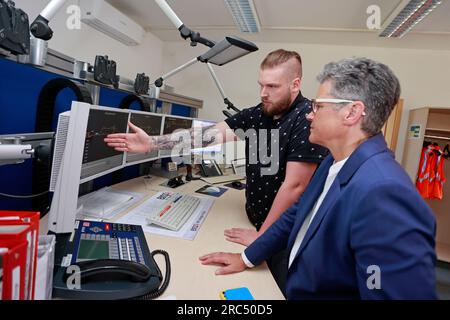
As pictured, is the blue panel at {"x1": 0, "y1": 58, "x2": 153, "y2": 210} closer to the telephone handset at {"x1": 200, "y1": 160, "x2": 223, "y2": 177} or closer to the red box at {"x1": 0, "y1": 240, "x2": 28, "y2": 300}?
the red box at {"x1": 0, "y1": 240, "x2": 28, "y2": 300}

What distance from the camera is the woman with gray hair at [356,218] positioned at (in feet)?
1.81

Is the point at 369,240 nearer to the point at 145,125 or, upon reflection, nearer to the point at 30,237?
the point at 30,237

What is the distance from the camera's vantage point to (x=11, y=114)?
3.54ft

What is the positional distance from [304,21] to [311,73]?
685 mm

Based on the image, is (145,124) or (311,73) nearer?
(145,124)

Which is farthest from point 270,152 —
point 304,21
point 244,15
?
point 304,21

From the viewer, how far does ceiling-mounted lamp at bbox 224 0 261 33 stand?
7.91 ft

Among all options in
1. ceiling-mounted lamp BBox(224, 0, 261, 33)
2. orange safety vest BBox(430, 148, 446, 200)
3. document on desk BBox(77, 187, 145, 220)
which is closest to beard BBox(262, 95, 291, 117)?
document on desk BBox(77, 187, 145, 220)

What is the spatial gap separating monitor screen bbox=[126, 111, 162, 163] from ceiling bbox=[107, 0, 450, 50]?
1.48 m

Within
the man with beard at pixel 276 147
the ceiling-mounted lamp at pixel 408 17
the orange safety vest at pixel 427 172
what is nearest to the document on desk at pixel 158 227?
the man with beard at pixel 276 147

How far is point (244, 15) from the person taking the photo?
2.66 meters

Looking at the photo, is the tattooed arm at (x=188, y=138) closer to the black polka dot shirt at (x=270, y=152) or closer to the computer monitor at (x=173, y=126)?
the computer monitor at (x=173, y=126)
